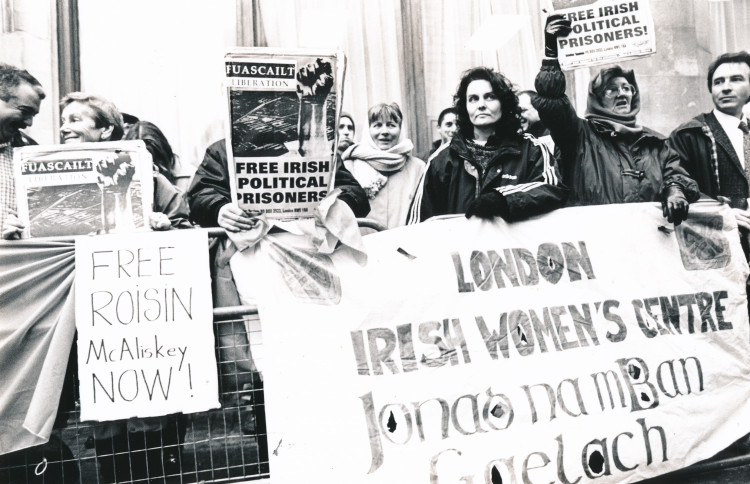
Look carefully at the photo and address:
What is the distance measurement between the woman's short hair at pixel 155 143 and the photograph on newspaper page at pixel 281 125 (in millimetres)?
1588

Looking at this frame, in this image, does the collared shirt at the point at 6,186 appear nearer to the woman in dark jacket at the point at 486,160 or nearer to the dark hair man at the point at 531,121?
the woman in dark jacket at the point at 486,160

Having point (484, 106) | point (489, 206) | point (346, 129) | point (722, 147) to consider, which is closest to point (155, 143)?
point (346, 129)

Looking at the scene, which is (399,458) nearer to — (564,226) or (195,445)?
(195,445)

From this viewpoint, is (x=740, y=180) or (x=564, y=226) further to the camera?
(x=740, y=180)

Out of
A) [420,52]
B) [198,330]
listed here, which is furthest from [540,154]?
[420,52]

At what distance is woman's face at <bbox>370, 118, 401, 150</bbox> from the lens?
6078mm

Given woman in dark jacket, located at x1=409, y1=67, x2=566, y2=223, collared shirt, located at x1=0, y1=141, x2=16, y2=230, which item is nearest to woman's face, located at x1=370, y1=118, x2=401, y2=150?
woman in dark jacket, located at x1=409, y1=67, x2=566, y2=223

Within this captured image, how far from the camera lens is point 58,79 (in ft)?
21.0

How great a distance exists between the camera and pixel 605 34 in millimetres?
4812

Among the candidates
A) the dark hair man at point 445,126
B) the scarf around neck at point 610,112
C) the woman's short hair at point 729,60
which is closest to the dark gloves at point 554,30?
the scarf around neck at point 610,112

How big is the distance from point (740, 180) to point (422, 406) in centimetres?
311

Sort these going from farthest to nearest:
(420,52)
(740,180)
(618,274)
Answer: (420,52) < (740,180) < (618,274)

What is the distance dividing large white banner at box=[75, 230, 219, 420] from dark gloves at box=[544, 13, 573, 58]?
237cm

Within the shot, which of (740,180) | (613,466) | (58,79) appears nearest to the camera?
(613,466)
